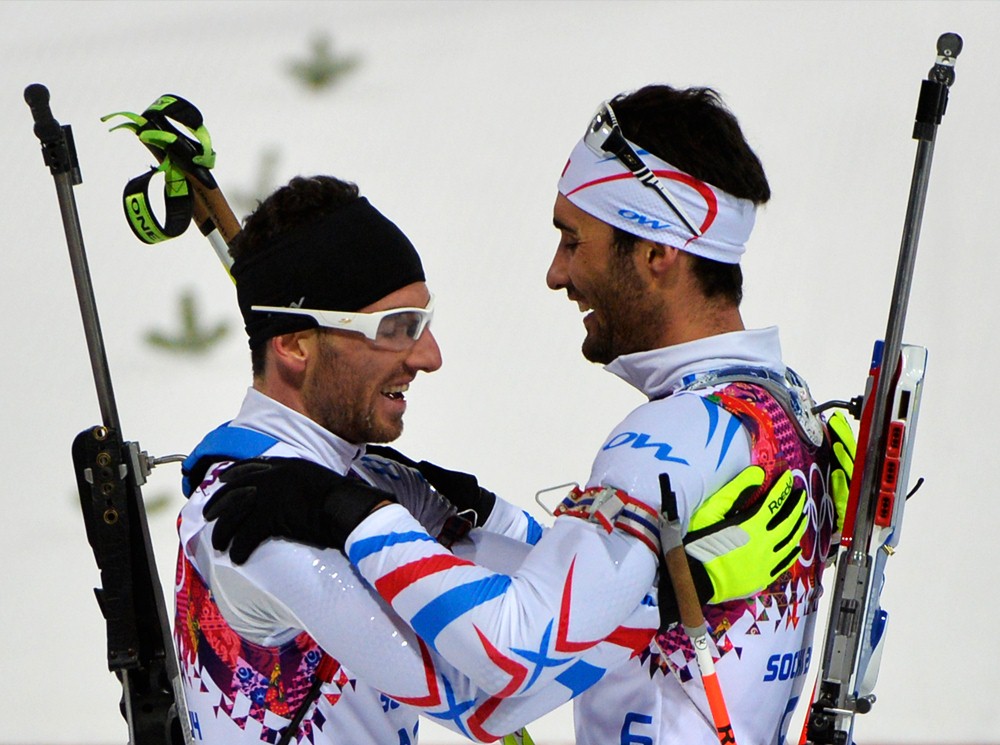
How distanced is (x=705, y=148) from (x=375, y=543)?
0.64 metres

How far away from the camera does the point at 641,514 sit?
4.72 feet

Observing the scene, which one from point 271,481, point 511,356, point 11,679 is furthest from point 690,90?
point 11,679

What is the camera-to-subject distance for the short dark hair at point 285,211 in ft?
5.56

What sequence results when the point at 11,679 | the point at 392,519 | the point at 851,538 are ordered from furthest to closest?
the point at 11,679, the point at 851,538, the point at 392,519

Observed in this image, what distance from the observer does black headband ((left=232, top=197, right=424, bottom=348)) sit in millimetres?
1656

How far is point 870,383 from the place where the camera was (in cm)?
173

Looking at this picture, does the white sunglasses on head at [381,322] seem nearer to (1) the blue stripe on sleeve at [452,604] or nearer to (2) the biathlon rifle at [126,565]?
(2) the biathlon rifle at [126,565]

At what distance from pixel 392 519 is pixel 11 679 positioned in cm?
245

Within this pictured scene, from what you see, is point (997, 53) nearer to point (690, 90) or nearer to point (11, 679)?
point (690, 90)

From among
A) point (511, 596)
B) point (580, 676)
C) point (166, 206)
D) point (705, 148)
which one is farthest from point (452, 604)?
point (166, 206)

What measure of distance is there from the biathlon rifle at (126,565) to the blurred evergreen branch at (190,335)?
175 centimetres

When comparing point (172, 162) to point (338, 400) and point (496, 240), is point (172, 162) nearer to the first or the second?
point (338, 400)

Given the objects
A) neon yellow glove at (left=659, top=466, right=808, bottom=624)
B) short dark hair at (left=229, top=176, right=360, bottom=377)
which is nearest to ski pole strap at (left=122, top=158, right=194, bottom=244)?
short dark hair at (left=229, top=176, right=360, bottom=377)

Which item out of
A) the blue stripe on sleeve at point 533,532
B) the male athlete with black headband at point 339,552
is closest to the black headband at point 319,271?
the male athlete with black headband at point 339,552
